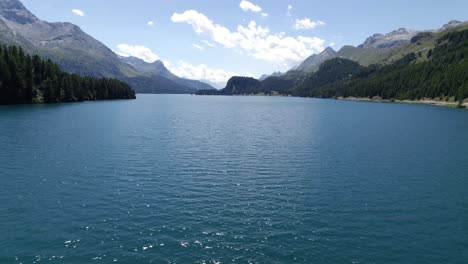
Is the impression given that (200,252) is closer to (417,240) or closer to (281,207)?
(281,207)

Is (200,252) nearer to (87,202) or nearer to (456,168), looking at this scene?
(87,202)

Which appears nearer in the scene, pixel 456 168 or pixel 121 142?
pixel 456 168

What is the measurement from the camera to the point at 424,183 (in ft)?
175

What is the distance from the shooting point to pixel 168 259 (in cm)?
2886

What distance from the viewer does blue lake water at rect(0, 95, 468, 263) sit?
101ft

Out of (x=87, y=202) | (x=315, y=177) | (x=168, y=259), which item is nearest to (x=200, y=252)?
(x=168, y=259)

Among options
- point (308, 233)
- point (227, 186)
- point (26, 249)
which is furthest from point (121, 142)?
point (308, 233)

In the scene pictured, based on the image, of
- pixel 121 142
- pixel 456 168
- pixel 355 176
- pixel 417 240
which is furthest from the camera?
pixel 121 142

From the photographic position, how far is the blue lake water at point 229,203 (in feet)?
101

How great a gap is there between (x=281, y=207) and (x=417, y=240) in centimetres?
1427

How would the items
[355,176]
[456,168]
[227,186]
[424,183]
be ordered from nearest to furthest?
1. [227,186]
2. [424,183]
3. [355,176]
4. [456,168]

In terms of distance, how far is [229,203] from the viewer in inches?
1684

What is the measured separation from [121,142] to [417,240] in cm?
6795

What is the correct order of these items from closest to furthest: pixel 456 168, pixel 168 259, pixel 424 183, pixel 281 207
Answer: pixel 168 259, pixel 281 207, pixel 424 183, pixel 456 168
